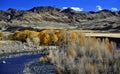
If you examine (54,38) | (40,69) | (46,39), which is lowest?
(40,69)

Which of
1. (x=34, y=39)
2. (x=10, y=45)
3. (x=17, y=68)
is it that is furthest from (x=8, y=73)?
(x=34, y=39)

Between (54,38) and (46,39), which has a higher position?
(54,38)

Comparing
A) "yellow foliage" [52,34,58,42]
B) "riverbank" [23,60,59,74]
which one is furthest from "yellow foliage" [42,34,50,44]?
"riverbank" [23,60,59,74]

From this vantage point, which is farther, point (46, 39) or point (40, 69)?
point (46, 39)

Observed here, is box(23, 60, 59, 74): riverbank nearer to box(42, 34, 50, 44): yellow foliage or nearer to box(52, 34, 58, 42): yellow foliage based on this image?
box(42, 34, 50, 44): yellow foliage

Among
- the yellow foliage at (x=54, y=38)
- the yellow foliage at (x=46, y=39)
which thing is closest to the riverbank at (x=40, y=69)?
the yellow foliage at (x=46, y=39)

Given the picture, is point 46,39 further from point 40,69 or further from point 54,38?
point 40,69

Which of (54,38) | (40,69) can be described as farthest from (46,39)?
(40,69)

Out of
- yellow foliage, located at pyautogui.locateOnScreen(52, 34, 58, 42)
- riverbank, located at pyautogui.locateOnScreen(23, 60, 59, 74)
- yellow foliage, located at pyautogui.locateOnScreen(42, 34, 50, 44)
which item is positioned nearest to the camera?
riverbank, located at pyautogui.locateOnScreen(23, 60, 59, 74)

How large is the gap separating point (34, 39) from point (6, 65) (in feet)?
128

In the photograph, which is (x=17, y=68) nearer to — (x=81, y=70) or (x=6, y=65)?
(x=6, y=65)

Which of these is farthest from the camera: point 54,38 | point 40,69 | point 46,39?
point 54,38

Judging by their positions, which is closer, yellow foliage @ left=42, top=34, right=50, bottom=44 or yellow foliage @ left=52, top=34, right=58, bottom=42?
yellow foliage @ left=42, top=34, right=50, bottom=44

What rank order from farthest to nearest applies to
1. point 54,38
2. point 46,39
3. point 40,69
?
1. point 54,38
2. point 46,39
3. point 40,69
